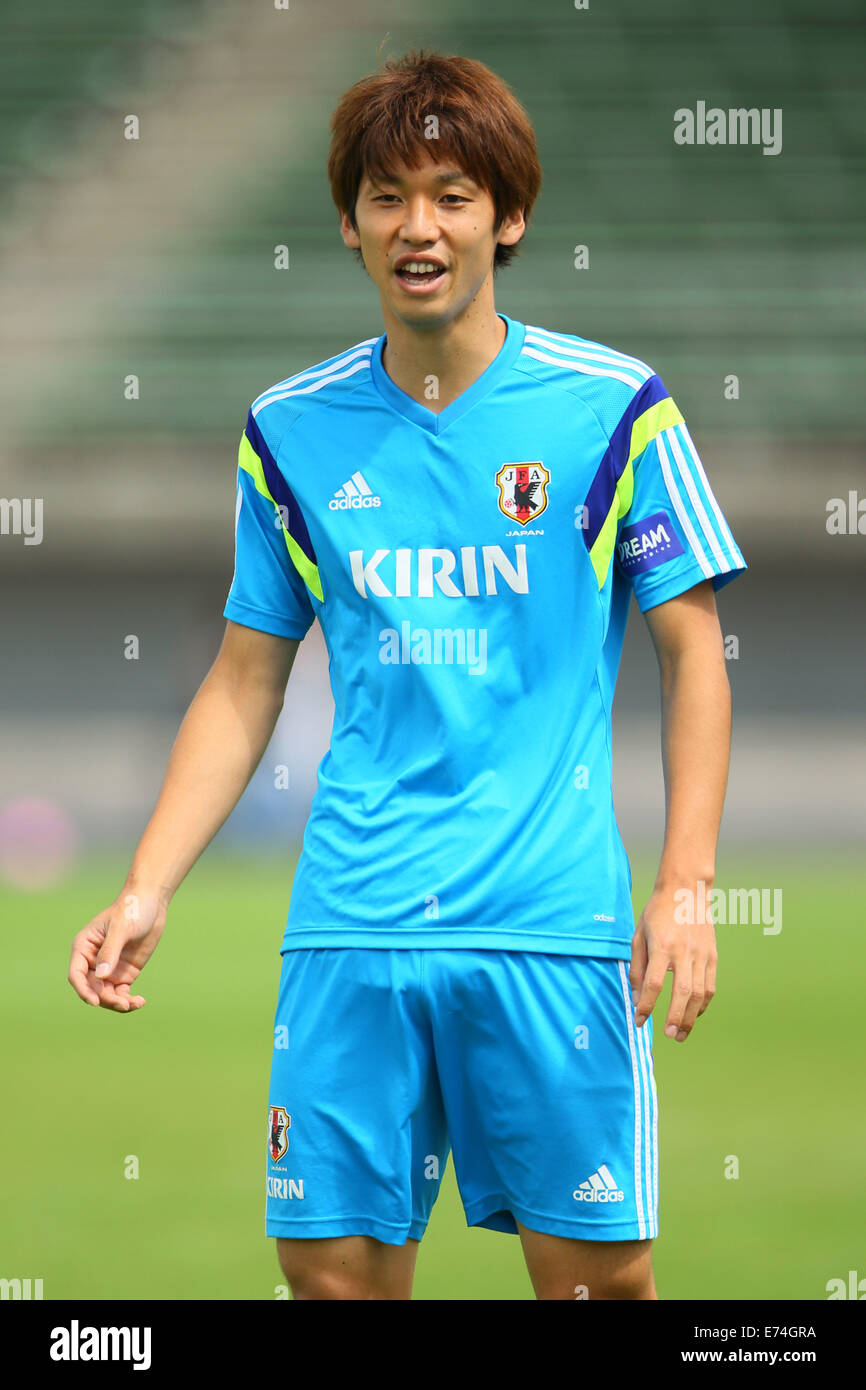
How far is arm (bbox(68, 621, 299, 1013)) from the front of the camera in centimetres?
204

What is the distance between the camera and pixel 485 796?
1.99 m

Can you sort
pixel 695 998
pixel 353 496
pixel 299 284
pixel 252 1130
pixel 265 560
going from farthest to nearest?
1. pixel 299 284
2. pixel 252 1130
3. pixel 265 560
4. pixel 353 496
5. pixel 695 998

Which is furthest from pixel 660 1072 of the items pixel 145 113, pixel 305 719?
pixel 145 113

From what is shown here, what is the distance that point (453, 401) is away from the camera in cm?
212

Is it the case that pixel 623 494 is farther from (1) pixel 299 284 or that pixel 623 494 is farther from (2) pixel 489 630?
(1) pixel 299 284

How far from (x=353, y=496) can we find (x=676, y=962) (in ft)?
2.21

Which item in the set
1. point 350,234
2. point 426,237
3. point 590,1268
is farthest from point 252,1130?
point 426,237

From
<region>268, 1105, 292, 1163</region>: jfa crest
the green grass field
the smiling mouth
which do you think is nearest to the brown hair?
the smiling mouth

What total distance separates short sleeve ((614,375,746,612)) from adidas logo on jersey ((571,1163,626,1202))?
65 cm

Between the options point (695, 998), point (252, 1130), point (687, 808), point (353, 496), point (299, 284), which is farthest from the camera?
point (299, 284)

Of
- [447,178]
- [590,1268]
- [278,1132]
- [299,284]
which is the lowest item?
[590,1268]

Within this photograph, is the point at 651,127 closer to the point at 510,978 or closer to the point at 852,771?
the point at 852,771

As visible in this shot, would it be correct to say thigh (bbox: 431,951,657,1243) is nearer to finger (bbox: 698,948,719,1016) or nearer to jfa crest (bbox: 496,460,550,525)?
finger (bbox: 698,948,719,1016)

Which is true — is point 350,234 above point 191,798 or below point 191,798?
above
